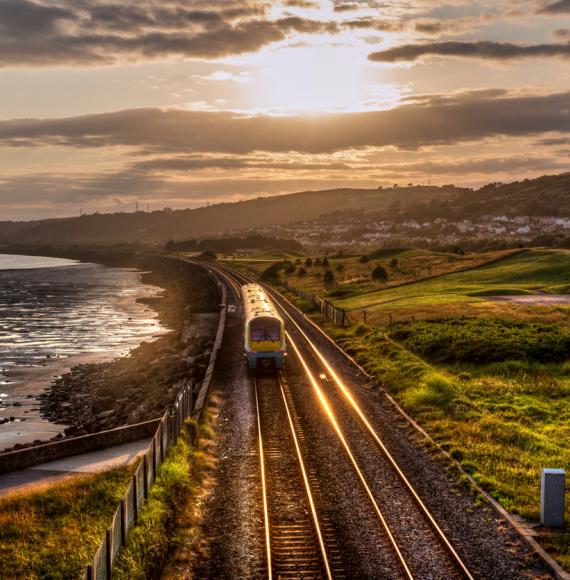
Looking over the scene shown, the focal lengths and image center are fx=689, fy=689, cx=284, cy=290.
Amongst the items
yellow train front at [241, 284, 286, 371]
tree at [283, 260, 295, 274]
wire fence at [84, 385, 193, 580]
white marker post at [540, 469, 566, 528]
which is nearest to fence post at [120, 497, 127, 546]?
wire fence at [84, 385, 193, 580]

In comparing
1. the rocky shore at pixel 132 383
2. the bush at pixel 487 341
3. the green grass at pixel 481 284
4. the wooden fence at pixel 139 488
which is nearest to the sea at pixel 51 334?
the rocky shore at pixel 132 383

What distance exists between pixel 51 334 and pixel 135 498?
5976 centimetres

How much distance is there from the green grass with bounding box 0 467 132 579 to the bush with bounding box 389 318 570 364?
2240cm

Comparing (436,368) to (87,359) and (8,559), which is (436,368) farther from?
(87,359)

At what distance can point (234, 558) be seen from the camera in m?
14.8

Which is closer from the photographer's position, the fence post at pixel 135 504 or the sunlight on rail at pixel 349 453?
the sunlight on rail at pixel 349 453

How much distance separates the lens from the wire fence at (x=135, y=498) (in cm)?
1245

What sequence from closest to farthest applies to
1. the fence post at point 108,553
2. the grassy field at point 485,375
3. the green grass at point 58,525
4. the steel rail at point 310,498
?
the fence post at point 108,553 → the steel rail at point 310,498 → the green grass at point 58,525 → the grassy field at point 485,375

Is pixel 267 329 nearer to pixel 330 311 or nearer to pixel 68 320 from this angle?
pixel 330 311

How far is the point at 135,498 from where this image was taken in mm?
16156

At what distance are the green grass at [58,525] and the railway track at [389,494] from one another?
22.5ft

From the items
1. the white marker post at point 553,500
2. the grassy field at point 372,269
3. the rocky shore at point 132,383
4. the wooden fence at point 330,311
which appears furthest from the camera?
the grassy field at point 372,269

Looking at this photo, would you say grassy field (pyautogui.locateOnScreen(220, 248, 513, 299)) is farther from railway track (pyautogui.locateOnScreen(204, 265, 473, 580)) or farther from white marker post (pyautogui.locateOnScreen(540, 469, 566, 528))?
white marker post (pyautogui.locateOnScreen(540, 469, 566, 528))

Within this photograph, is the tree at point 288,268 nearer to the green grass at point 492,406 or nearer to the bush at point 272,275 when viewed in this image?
the bush at point 272,275
